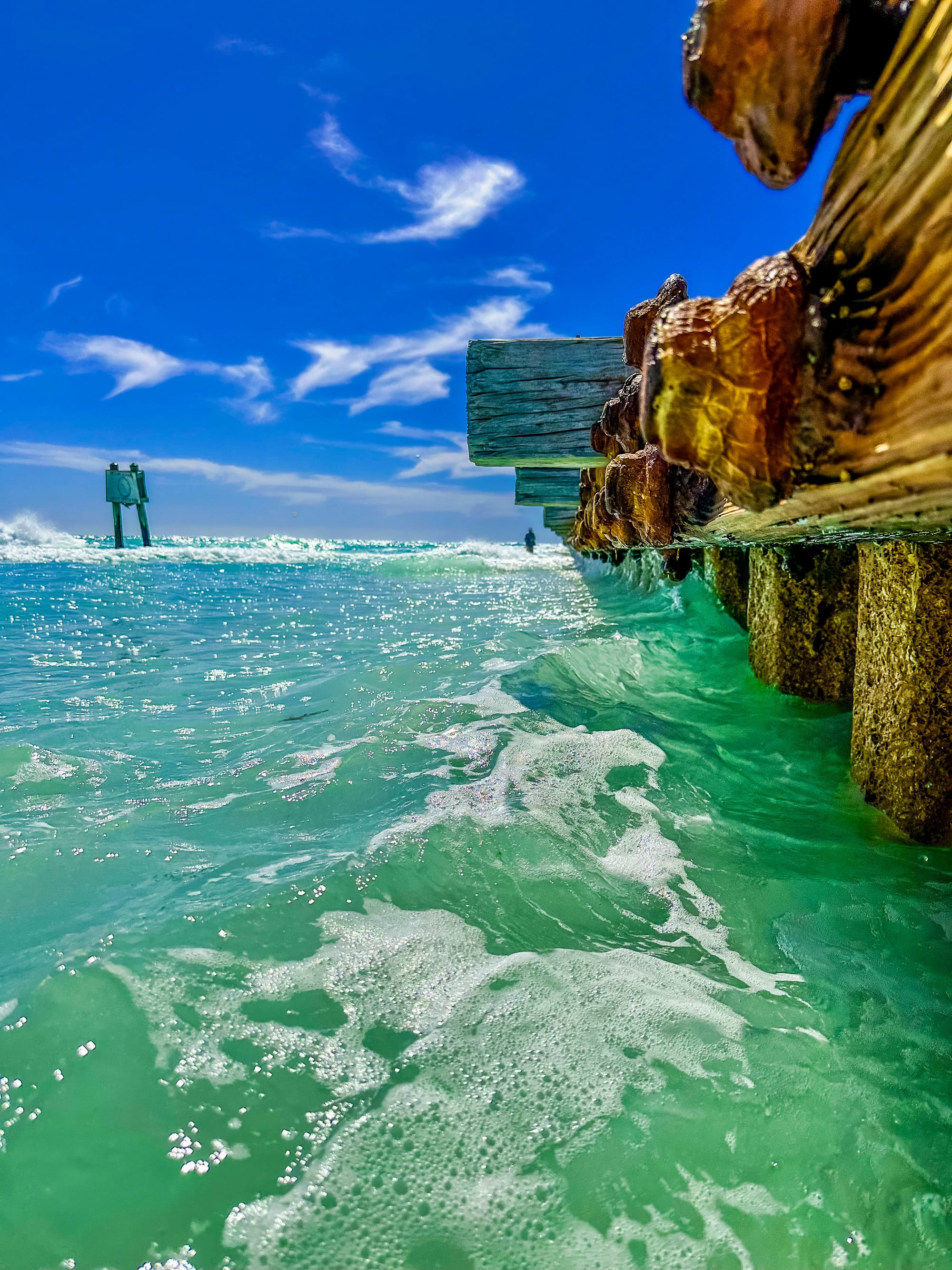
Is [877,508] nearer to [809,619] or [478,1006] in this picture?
[478,1006]

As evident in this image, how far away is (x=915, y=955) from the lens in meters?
1.79

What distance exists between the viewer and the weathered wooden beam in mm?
668

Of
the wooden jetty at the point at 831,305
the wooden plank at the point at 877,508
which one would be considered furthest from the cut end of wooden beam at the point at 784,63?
the wooden plank at the point at 877,508

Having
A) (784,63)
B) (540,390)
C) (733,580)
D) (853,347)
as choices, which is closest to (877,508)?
(853,347)

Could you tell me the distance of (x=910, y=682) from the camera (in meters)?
2.17

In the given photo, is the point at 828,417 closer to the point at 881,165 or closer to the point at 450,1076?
the point at 881,165

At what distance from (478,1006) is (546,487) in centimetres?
763

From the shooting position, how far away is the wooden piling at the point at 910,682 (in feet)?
6.75

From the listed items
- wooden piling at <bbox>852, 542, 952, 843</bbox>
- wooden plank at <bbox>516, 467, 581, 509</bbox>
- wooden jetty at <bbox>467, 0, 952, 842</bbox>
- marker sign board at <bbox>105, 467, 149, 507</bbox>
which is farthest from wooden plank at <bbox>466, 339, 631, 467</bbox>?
marker sign board at <bbox>105, 467, 149, 507</bbox>

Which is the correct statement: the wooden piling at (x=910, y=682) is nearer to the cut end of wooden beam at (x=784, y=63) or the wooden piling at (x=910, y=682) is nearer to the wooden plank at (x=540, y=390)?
the cut end of wooden beam at (x=784, y=63)

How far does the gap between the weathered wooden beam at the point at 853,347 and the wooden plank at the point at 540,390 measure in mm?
3397

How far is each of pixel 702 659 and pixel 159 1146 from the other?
4.73 metres

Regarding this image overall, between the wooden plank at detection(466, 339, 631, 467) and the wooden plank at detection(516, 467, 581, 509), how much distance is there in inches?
172

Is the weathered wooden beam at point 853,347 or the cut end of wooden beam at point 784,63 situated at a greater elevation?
the cut end of wooden beam at point 784,63
